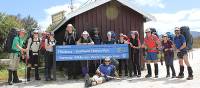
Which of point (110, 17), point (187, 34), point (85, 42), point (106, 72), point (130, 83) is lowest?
point (130, 83)

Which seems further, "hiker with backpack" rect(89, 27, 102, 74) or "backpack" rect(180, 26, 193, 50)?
"hiker with backpack" rect(89, 27, 102, 74)

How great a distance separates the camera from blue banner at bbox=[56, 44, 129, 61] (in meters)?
14.8

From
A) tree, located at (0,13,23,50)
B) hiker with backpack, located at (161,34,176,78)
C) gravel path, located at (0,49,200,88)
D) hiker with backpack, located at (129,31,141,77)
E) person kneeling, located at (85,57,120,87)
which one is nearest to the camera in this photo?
gravel path, located at (0,49,200,88)

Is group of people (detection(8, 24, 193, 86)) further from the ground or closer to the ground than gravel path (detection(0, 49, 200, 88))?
further from the ground

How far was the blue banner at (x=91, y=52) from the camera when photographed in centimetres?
1481

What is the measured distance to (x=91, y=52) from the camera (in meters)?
14.9

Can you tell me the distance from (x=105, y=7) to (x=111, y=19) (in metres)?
0.52

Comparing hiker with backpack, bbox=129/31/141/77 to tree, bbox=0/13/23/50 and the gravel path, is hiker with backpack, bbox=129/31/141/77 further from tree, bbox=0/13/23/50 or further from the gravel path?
tree, bbox=0/13/23/50

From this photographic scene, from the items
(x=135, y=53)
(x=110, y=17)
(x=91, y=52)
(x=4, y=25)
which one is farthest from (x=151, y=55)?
(x=4, y=25)

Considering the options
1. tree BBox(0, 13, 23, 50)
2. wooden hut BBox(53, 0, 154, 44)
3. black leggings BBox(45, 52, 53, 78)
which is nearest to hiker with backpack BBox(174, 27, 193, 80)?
wooden hut BBox(53, 0, 154, 44)

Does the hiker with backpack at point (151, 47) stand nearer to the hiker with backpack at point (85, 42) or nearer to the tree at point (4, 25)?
the hiker with backpack at point (85, 42)

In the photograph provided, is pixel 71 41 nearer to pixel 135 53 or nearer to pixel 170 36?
pixel 135 53

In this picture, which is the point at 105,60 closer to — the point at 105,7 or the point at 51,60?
the point at 51,60

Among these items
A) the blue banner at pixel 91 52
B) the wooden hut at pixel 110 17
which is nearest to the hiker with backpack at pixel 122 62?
the blue banner at pixel 91 52
